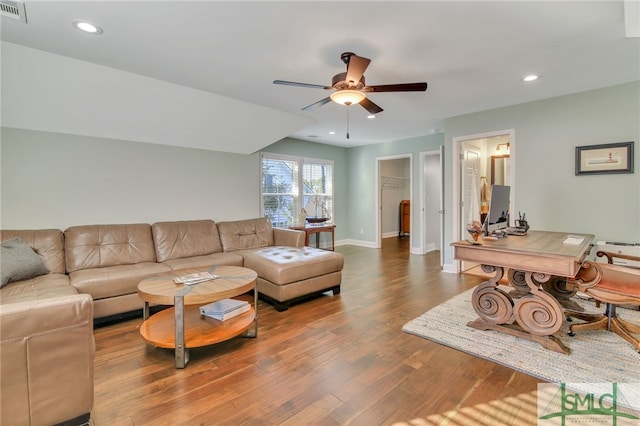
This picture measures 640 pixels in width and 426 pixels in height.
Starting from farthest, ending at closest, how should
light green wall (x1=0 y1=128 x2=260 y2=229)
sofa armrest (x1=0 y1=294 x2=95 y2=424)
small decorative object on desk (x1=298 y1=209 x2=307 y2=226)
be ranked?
small decorative object on desk (x1=298 y1=209 x2=307 y2=226), light green wall (x1=0 y1=128 x2=260 y2=229), sofa armrest (x1=0 y1=294 x2=95 y2=424)

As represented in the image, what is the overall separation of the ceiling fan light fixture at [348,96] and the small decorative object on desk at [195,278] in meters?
1.88

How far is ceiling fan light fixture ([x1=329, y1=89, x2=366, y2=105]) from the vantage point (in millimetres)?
2422

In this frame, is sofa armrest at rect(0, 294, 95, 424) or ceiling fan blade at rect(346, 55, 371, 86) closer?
sofa armrest at rect(0, 294, 95, 424)

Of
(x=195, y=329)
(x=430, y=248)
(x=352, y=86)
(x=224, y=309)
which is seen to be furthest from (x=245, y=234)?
(x=430, y=248)

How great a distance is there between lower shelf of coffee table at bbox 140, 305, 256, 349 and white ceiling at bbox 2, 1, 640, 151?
2.27m

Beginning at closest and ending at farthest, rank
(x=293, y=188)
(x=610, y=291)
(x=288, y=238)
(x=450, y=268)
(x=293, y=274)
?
(x=610, y=291) → (x=293, y=274) → (x=288, y=238) → (x=450, y=268) → (x=293, y=188)

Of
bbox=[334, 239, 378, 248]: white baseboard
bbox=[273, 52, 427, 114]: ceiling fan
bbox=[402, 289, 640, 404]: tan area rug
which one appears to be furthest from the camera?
bbox=[334, 239, 378, 248]: white baseboard

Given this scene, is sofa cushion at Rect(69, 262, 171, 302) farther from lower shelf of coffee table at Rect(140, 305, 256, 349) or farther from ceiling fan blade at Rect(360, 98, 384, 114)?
ceiling fan blade at Rect(360, 98, 384, 114)

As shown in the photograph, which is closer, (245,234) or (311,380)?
(311,380)

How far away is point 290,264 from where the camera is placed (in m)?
3.09

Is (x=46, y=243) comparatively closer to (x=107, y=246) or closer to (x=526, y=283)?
(x=107, y=246)

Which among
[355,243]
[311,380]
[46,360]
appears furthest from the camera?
[355,243]

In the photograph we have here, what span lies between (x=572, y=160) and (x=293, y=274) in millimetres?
3662

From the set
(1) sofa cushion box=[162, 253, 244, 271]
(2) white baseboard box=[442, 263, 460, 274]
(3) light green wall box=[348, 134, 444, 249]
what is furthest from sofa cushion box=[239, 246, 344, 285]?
(3) light green wall box=[348, 134, 444, 249]
